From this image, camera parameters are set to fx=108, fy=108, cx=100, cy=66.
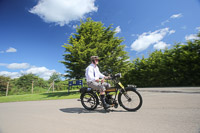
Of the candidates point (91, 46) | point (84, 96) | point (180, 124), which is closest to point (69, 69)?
point (91, 46)

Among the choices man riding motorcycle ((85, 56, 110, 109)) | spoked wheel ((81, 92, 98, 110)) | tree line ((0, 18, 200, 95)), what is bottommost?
spoked wheel ((81, 92, 98, 110))

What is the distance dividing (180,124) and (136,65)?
1457cm

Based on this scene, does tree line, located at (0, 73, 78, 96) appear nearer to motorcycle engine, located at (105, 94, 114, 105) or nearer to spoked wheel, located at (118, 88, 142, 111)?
motorcycle engine, located at (105, 94, 114, 105)

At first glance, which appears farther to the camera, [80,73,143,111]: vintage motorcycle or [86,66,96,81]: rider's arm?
[86,66,96,81]: rider's arm

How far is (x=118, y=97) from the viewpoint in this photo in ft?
12.3

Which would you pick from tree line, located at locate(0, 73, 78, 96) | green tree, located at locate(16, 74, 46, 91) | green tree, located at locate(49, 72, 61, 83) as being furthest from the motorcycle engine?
green tree, located at locate(49, 72, 61, 83)

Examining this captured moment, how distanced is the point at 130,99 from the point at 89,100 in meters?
1.49

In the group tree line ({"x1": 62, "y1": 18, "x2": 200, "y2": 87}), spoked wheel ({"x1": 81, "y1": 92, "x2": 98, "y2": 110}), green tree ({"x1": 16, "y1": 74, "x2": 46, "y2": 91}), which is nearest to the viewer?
spoked wheel ({"x1": 81, "y1": 92, "x2": 98, "y2": 110})

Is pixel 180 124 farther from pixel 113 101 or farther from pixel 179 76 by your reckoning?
pixel 179 76

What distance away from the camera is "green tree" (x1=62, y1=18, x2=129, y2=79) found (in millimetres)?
11414

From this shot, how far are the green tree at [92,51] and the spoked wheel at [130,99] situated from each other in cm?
791

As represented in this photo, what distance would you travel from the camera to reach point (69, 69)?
1311 centimetres

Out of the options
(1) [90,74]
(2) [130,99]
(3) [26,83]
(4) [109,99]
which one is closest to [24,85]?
(3) [26,83]

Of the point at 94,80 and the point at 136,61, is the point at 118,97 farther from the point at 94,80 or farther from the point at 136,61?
the point at 136,61
